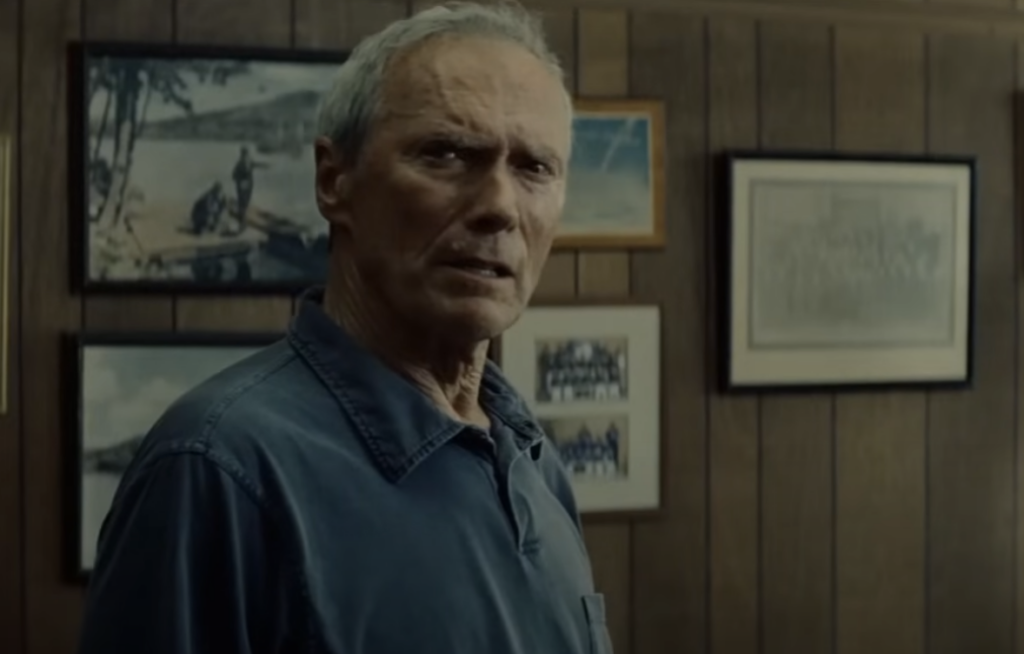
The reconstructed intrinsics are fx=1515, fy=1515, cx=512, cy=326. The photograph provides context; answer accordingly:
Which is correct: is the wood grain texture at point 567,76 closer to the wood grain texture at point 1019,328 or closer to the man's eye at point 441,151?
the wood grain texture at point 1019,328

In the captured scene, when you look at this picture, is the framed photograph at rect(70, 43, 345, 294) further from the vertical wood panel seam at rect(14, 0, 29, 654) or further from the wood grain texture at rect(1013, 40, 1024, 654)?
the wood grain texture at rect(1013, 40, 1024, 654)

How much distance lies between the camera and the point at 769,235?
249cm

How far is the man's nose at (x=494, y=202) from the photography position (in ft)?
3.63

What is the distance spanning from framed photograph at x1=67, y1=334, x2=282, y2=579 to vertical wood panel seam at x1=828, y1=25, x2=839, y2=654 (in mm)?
1026

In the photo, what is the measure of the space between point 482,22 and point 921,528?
69.8 inches

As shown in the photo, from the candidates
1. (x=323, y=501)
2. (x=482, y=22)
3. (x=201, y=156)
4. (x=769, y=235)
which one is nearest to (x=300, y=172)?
(x=201, y=156)

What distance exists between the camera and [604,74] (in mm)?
2387

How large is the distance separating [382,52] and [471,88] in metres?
0.08

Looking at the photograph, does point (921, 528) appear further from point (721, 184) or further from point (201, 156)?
point (201, 156)

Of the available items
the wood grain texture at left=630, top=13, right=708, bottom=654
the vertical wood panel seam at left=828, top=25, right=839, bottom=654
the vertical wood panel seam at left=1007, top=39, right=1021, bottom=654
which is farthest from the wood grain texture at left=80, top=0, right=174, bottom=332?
the vertical wood panel seam at left=1007, top=39, right=1021, bottom=654

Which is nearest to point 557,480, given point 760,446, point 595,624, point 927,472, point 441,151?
point 595,624

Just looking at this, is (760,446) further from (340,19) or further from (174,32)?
(174,32)

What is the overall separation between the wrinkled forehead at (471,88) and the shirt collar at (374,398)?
165 millimetres

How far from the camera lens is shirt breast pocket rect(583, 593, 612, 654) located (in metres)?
1.22
